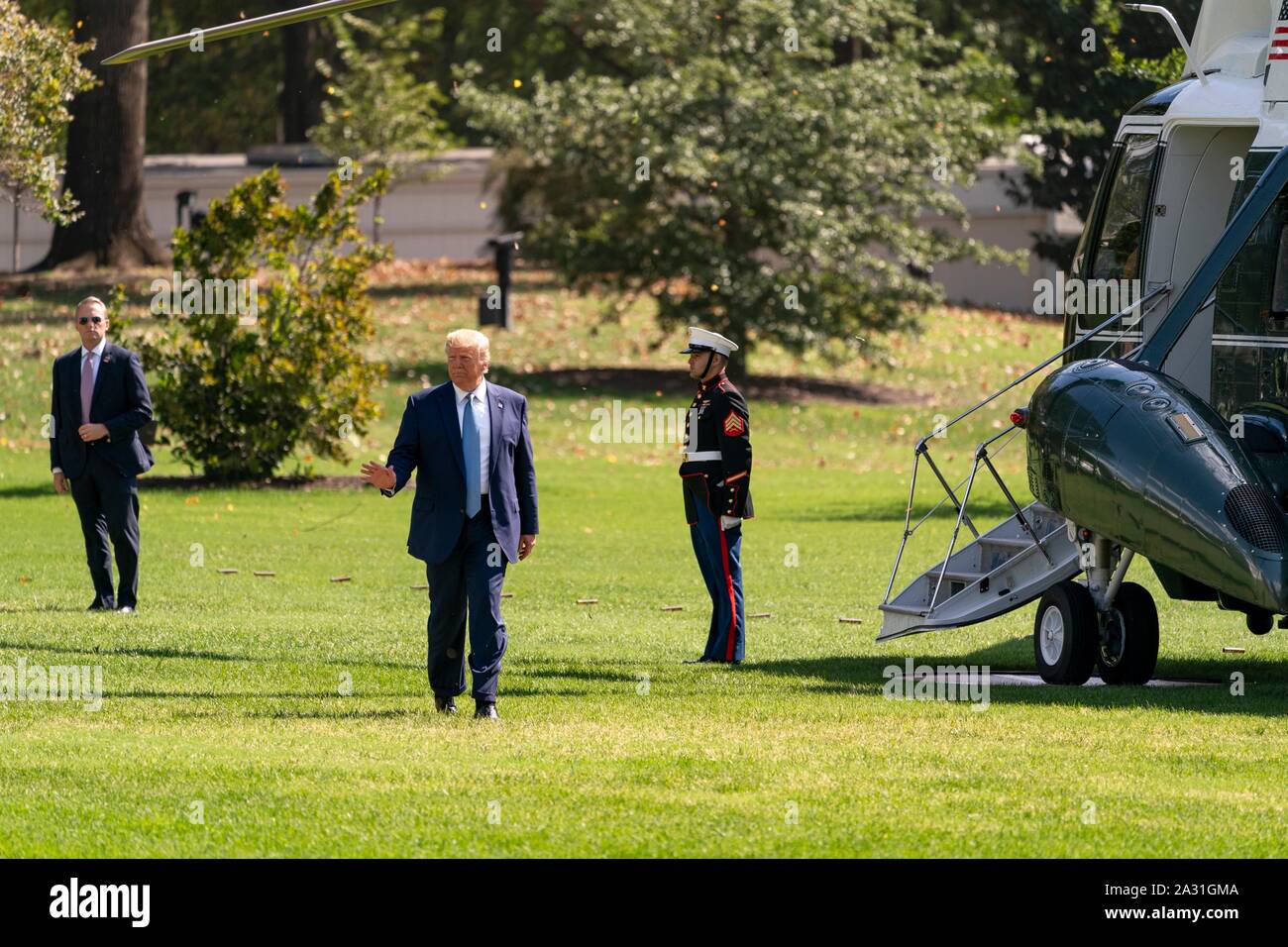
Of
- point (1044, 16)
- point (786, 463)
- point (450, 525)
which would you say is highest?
point (1044, 16)

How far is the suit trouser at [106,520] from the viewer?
50.6 ft

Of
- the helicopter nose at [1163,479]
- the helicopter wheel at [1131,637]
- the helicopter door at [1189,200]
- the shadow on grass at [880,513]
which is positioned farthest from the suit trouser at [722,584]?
the shadow on grass at [880,513]

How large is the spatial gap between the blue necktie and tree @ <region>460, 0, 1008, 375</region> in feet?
78.7

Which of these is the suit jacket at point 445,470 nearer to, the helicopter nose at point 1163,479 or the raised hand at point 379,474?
the raised hand at point 379,474

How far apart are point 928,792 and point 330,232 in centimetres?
1847

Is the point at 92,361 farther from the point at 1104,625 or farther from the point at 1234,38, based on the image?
the point at 1234,38

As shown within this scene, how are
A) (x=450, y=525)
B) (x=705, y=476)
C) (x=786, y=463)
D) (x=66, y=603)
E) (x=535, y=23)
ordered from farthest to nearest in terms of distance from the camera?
1. (x=535, y=23)
2. (x=786, y=463)
3. (x=66, y=603)
4. (x=705, y=476)
5. (x=450, y=525)

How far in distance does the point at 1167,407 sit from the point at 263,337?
16345 mm

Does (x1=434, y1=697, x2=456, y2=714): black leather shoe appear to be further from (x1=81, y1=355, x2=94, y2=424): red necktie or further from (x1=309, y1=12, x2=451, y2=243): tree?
(x1=309, y1=12, x2=451, y2=243): tree

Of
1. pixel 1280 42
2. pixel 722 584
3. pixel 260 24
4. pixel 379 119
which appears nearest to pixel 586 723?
pixel 722 584

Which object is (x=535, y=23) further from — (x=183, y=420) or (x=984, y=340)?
(x=183, y=420)

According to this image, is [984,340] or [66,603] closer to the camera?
[66,603]

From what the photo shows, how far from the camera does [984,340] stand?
43688 millimetres

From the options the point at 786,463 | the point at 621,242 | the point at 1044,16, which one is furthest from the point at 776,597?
the point at 1044,16
